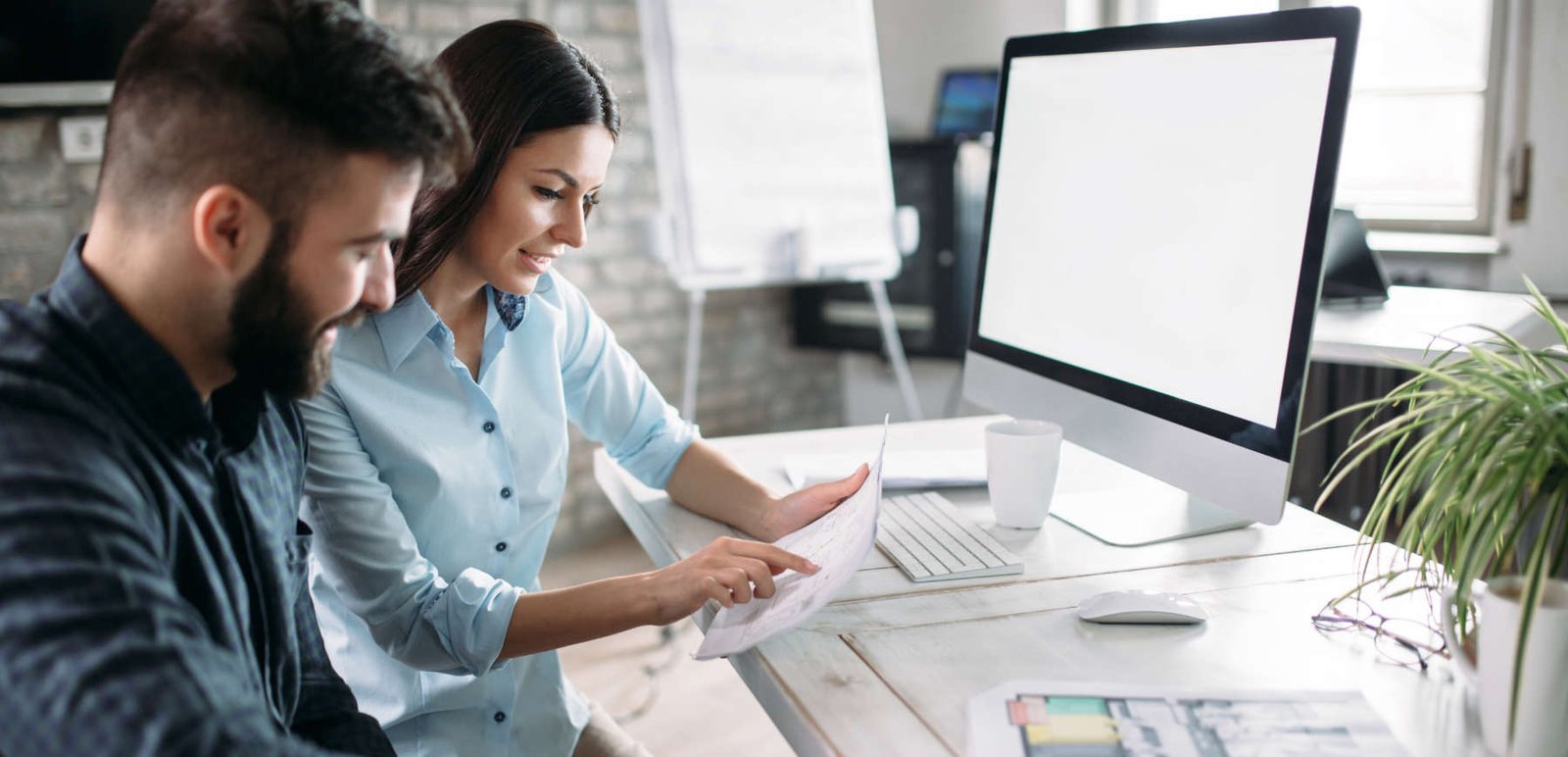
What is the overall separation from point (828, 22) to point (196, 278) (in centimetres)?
230

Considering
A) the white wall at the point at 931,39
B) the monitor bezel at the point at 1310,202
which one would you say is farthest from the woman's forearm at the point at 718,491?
the white wall at the point at 931,39

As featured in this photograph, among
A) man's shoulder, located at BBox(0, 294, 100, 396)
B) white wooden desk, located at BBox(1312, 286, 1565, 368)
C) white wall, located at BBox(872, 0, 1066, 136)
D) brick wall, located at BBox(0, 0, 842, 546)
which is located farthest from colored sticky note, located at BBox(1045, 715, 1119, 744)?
white wall, located at BBox(872, 0, 1066, 136)

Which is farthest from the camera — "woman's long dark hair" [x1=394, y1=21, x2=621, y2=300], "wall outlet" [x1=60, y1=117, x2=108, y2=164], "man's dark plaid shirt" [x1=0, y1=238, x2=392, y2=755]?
"wall outlet" [x1=60, y1=117, x2=108, y2=164]

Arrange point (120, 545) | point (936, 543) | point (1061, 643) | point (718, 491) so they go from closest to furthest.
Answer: point (120, 545)
point (1061, 643)
point (936, 543)
point (718, 491)

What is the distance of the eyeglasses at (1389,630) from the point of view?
86cm

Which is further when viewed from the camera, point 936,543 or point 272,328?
point 936,543

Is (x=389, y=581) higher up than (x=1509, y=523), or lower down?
lower down

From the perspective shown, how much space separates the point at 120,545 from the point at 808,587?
0.48 meters

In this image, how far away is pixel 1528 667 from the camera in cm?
69

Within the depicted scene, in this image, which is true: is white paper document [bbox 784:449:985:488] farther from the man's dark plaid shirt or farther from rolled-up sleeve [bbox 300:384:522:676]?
the man's dark plaid shirt

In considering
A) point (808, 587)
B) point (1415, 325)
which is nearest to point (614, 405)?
point (808, 587)

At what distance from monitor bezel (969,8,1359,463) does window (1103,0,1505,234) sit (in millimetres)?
1734

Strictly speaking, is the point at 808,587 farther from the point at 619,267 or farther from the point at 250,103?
the point at 619,267

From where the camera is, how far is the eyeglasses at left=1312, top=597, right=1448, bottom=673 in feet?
2.81
